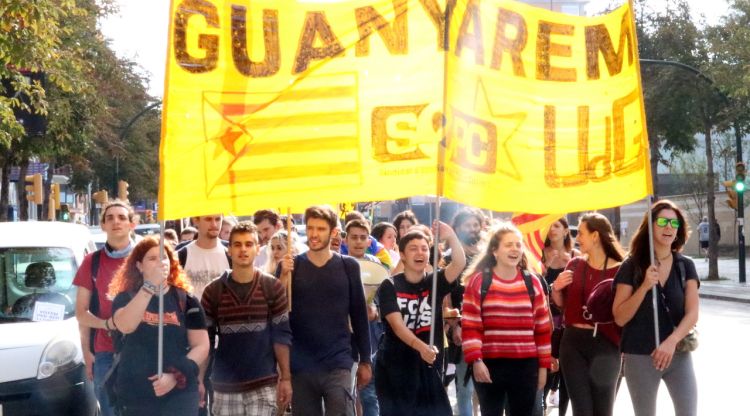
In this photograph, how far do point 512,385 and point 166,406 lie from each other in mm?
2065

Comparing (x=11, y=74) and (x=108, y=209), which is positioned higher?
(x=11, y=74)

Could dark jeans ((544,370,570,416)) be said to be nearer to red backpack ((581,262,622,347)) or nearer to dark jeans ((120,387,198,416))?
red backpack ((581,262,622,347))

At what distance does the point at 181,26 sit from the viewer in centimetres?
643

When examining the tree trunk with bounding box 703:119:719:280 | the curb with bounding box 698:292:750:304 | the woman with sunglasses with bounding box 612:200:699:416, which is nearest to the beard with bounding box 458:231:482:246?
the woman with sunglasses with bounding box 612:200:699:416

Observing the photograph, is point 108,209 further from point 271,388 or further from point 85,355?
point 271,388

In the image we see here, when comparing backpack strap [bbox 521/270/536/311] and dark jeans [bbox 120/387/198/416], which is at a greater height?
backpack strap [bbox 521/270/536/311]

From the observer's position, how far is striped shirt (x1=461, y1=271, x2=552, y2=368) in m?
7.03

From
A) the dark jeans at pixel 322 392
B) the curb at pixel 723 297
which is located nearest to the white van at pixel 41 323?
the dark jeans at pixel 322 392

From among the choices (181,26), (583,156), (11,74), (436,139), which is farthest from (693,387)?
(11,74)

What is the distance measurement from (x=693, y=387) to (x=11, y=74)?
11.4 metres

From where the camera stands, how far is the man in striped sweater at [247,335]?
6609 mm

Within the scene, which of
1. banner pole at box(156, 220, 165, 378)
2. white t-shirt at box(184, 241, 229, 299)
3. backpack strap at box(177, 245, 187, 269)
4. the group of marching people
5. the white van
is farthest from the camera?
backpack strap at box(177, 245, 187, 269)

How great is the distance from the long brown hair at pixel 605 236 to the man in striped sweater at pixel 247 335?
2.35 m

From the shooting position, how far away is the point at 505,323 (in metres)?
7.07
